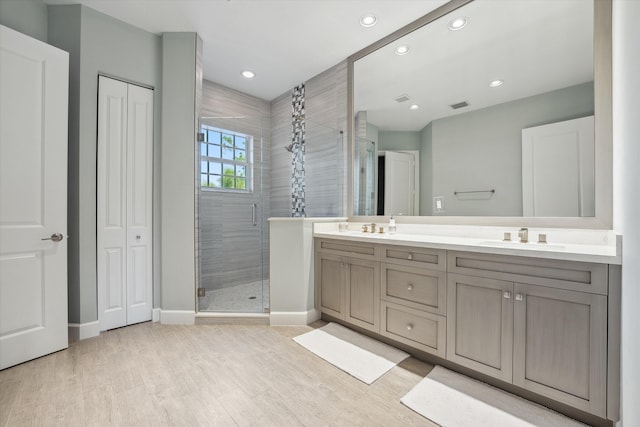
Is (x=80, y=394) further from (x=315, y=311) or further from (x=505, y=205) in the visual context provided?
(x=505, y=205)

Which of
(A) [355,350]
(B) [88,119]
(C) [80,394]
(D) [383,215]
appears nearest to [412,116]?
(D) [383,215]

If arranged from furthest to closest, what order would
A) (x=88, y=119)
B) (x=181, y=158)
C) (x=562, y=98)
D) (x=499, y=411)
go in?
1. (x=181, y=158)
2. (x=88, y=119)
3. (x=562, y=98)
4. (x=499, y=411)

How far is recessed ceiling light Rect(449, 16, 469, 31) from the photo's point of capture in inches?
83.0

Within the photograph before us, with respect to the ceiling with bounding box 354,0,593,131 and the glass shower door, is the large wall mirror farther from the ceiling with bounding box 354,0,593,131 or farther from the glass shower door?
the glass shower door

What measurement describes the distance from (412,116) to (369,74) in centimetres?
72

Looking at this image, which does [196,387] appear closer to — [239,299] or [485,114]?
[239,299]

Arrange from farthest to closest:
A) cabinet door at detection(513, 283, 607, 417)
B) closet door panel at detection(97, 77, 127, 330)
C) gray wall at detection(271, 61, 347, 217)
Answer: gray wall at detection(271, 61, 347, 217)
closet door panel at detection(97, 77, 127, 330)
cabinet door at detection(513, 283, 607, 417)

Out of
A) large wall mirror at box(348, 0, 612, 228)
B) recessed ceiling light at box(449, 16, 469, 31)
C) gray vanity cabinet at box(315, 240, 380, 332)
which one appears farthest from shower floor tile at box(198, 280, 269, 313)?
recessed ceiling light at box(449, 16, 469, 31)

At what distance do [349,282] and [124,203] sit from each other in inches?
A: 88.1

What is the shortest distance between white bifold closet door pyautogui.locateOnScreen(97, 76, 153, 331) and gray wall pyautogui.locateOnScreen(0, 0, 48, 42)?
21.3 inches

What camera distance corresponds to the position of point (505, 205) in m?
1.94

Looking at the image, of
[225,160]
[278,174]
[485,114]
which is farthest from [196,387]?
[485,114]

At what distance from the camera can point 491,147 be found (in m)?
2.01

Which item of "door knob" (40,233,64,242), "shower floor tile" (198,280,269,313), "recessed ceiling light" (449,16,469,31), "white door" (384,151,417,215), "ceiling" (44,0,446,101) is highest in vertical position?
"ceiling" (44,0,446,101)
